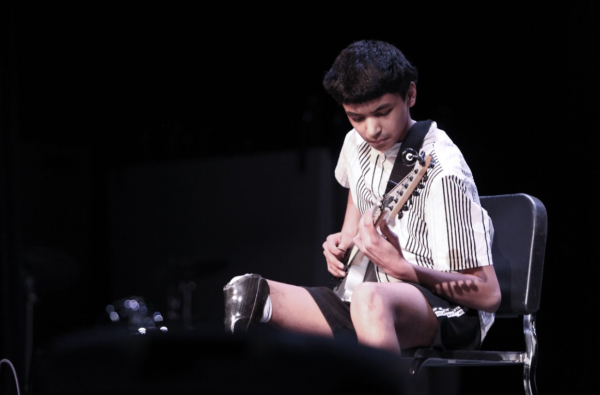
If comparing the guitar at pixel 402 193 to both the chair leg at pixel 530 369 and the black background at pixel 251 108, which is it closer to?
the chair leg at pixel 530 369

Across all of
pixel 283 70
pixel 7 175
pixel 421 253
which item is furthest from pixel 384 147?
pixel 283 70

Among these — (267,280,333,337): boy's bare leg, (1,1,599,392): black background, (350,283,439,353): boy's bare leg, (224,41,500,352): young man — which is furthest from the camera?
(1,1,599,392): black background

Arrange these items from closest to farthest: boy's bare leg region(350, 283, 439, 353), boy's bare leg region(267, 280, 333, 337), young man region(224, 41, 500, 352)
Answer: boy's bare leg region(350, 283, 439, 353)
young man region(224, 41, 500, 352)
boy's bare leg region(267, 280, 333, 337)

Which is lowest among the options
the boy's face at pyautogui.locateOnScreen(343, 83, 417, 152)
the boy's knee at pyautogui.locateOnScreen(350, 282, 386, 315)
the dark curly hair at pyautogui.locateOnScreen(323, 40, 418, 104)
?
the boy's knee at pyautogui.locateOnScreen(350, 282, 386, 315)

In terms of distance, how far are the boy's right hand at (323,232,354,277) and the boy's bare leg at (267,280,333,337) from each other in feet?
0.33

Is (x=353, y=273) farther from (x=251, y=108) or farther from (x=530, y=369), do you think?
(x=251, y=108)

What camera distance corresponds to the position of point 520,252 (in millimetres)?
1780

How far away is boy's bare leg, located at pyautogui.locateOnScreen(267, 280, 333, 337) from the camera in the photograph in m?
1.66

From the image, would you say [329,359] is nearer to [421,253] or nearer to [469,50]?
[421,253]

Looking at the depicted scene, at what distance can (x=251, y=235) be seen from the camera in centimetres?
396

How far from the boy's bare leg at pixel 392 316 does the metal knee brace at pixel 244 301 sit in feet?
0.82

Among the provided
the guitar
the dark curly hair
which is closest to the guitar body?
the guitar

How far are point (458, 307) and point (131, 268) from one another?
296 centimetres

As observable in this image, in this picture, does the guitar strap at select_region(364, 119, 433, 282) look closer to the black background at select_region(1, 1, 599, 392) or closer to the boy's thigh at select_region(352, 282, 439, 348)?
the boy's thigh at select_region(352, 282, 439, 348)
